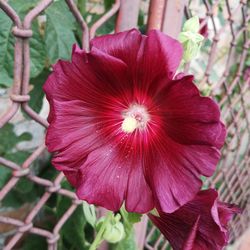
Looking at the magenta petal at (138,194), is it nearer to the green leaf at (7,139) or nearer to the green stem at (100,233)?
the green stem at (100,233)

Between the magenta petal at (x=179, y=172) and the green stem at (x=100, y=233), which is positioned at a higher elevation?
the magenta petal at (x=179, y=172)

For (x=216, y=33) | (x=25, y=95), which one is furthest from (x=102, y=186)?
(x=216, y=33)

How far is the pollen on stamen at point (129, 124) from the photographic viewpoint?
45 cm

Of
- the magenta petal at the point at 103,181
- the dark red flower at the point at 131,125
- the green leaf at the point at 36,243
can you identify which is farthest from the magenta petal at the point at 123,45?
the green leaf at the point at 36,243

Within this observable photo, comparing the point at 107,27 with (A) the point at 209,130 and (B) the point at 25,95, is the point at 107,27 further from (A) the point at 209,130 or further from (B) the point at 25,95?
(A) the point at 209,130

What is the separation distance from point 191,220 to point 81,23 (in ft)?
0.93

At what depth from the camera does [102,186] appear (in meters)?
0.42

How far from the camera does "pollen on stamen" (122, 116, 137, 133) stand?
0.45m

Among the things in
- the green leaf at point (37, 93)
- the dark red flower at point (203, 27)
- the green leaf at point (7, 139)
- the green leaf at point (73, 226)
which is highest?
the dark red flower at point (203, 27)

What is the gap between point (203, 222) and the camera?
44 centimetres

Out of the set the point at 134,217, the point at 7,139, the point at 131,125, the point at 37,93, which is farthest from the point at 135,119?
the point at 7,139

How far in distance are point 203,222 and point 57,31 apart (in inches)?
12.9

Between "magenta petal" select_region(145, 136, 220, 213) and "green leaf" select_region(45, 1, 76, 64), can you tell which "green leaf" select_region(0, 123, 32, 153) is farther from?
"magenta petal" select_region(145, 136, 220, 213)

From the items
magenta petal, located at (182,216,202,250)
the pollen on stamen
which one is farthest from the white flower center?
magenta petal, located at (182,216,202,250)
